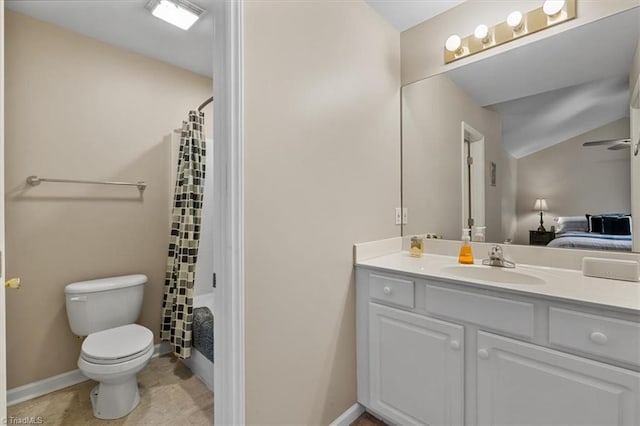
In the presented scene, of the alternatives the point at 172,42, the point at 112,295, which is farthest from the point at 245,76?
the point at 112,295

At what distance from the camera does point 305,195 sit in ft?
4.61

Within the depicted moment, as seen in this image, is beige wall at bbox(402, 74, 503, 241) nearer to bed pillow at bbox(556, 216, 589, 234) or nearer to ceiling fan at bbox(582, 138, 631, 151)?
bed pillow at bbox(556, 216, 589, 234)

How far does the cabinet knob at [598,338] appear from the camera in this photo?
97 cm

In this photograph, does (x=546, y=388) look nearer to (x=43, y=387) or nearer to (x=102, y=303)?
(x=102, y=303)

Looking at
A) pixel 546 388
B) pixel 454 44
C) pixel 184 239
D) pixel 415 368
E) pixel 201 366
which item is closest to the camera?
pixel 546 388

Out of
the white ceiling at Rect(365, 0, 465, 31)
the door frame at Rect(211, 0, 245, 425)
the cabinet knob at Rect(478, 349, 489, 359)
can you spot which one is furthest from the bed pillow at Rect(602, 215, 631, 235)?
the door frame at Rect(211, 0, 245, 425)

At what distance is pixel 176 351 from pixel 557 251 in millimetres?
2452

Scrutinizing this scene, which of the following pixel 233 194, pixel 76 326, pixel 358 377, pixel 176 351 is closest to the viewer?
pixel 233 194

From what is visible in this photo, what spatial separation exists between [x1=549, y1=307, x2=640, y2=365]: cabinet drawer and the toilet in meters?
2.05

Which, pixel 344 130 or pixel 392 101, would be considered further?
pixel 392 101

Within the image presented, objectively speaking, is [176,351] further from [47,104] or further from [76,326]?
[47,104]

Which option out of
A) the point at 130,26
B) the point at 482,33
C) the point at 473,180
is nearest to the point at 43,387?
the point at 130,26

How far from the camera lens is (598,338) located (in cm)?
98

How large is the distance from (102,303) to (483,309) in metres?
2.29
